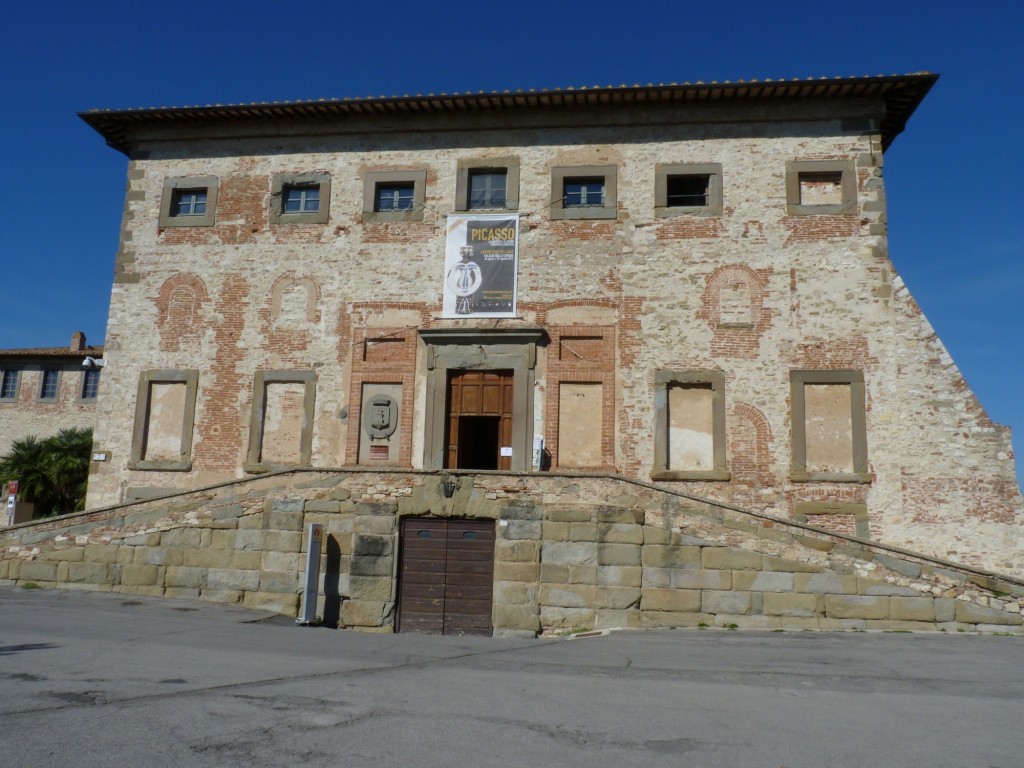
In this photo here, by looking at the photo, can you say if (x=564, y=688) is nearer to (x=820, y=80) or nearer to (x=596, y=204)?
(x=596, y=204)

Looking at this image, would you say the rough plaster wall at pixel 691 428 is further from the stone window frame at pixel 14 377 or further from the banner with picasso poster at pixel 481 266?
the stone window frame at pixel 14 377

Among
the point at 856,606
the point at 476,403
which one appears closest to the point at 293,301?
the point at 476,403

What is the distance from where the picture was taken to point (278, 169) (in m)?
17.8

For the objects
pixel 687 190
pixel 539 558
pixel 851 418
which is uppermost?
pixel 687 190

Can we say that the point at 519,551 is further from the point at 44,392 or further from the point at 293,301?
the point at 44,392

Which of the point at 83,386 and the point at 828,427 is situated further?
the point at 83,386

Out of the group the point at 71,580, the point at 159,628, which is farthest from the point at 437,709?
the point at 71,580

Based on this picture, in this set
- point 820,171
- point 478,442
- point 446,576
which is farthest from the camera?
point 478,442

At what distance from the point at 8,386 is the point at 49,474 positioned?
12498 mm

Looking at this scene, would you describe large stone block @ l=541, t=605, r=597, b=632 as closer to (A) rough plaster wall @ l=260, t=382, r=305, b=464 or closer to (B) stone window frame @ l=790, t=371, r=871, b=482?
(B) stone window frame @ l=790, t=371, r=871, b=482

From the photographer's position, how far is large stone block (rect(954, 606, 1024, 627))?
38.5ft

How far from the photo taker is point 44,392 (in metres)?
32.0

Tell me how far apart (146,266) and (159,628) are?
9.78 metres

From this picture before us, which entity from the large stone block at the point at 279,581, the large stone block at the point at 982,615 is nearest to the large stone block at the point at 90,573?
the large stone block at the point at 279,581
